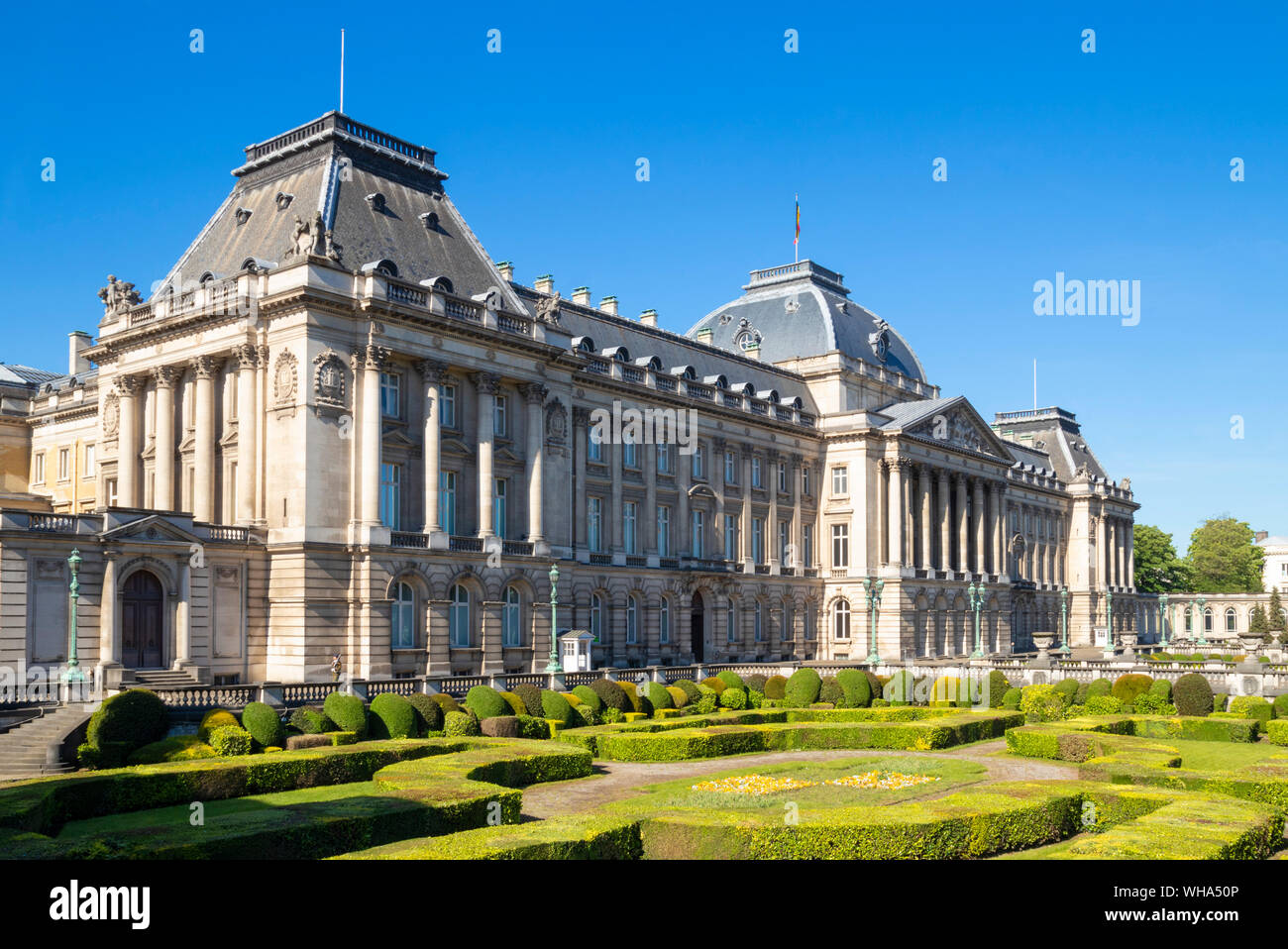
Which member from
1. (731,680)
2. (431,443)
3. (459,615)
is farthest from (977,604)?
(431,443)

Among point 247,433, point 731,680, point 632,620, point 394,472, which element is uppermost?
point 247,433

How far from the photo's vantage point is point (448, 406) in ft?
190

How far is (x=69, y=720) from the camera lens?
35.9 metres

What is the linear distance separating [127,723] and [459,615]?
23.1 metres

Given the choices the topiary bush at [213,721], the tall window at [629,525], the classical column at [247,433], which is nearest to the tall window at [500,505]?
the classical column at [247,433]

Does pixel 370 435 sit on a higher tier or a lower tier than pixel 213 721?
higher

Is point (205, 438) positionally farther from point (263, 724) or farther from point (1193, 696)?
point (1193, 696)

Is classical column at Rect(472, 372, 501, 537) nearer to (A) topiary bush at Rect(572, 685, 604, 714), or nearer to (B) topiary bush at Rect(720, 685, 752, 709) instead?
→ (A) topiary bush at Rect(572, 685, 604, 714)

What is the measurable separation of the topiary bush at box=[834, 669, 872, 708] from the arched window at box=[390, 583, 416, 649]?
18339 millimetres

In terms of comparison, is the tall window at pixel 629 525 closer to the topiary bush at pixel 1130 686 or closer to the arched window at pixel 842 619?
the arched window at pixel 842 619

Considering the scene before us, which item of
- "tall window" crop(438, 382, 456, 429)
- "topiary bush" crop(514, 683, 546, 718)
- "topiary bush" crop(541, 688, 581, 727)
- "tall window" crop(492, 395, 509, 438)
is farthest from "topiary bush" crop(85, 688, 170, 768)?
"tall window" crop(492, 395, 509, 438)

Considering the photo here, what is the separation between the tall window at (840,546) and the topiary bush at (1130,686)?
117 feet

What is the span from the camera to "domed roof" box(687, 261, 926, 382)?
92.8 m

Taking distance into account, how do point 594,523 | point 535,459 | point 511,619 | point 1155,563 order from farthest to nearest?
point 1155,563 → point 594,523 → point 535,459 → point 511,619
